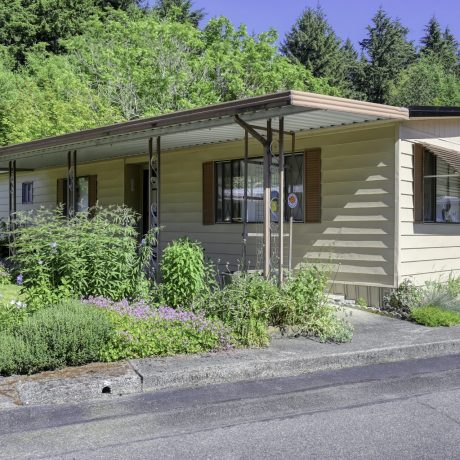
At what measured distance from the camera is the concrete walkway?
207 inches

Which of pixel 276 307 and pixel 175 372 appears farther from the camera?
pixel 276 307

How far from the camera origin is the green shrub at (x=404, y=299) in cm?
891

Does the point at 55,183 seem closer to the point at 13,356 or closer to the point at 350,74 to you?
the point at 13,356

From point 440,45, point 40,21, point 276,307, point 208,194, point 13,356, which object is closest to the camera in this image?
point 13,356

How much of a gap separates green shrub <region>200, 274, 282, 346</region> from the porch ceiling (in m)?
2.13

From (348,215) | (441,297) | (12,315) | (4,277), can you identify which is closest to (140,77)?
(4,277)

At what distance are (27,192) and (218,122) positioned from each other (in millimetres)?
12144

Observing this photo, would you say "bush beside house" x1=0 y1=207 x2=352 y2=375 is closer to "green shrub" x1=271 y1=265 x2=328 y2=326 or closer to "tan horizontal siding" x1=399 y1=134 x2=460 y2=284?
"green shrub" x1=271 y1=265 x2=328 y2=326

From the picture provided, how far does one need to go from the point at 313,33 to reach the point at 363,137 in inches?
1250

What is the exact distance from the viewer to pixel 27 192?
18859 mm

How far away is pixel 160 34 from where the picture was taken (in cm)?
2305

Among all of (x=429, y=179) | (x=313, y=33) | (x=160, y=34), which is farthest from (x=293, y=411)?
(x=313, y=33)

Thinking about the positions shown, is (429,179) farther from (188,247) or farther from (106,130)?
(106,130)

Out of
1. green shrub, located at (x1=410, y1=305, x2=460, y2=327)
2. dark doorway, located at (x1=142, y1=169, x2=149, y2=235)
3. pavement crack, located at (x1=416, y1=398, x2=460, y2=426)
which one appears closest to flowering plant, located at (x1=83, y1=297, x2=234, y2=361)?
pavement crack, located at (x1=416, y1=398, x2=460, y2=426)
